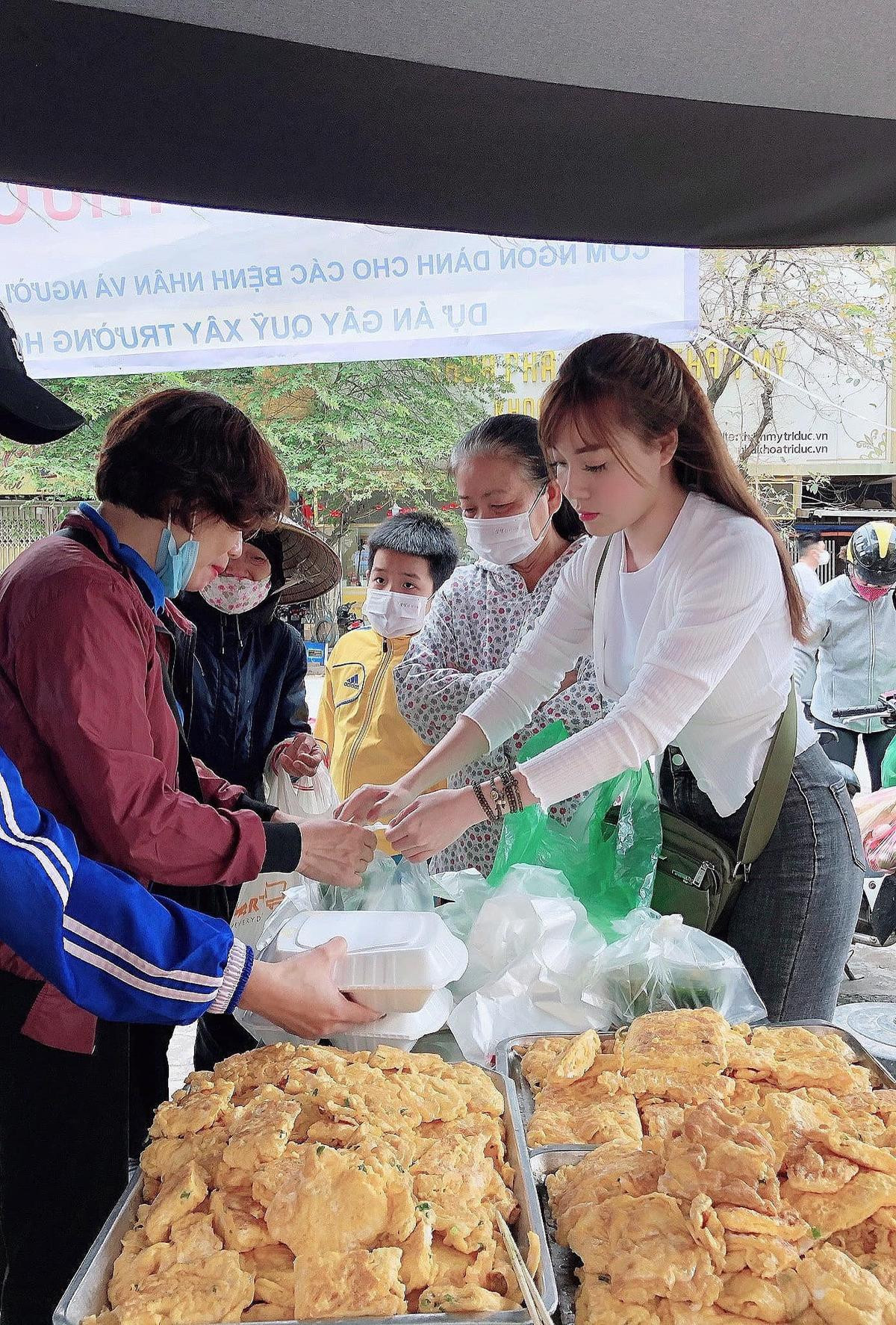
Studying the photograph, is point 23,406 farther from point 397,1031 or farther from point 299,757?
point 299,757

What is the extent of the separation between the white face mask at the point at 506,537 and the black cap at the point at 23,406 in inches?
58.2

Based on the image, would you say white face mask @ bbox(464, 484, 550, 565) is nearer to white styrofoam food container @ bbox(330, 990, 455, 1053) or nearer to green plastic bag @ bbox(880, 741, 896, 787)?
white styrofoam food container @ bbox(330, 990, 455, 1053)

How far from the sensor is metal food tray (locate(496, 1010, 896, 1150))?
124cm

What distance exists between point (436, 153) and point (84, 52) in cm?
66

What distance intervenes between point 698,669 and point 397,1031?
29.6 inches

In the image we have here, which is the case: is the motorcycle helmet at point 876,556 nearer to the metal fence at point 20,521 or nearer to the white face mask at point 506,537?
the white face mask at point 506,537

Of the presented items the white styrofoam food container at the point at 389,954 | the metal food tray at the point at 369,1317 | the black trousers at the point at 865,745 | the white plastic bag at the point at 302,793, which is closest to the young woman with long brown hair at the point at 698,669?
the white styrofoam food container at the point at 389,954

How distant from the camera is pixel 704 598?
1664 millimetres

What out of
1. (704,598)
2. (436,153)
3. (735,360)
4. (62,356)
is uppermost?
(735,360)

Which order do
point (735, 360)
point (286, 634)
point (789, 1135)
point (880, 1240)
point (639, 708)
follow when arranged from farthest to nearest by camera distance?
1. point (735, 360)
2. point (286, 634)
3. point (639, 708)
4. point (789, 1135)
5. point (880, 1240)

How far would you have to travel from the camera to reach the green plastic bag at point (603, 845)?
1.76 metres

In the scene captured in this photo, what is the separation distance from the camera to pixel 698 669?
5.39 feet

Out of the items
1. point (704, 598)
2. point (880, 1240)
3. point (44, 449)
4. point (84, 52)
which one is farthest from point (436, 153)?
point (44, 449)

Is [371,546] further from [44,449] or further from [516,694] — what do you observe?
[44,449]
